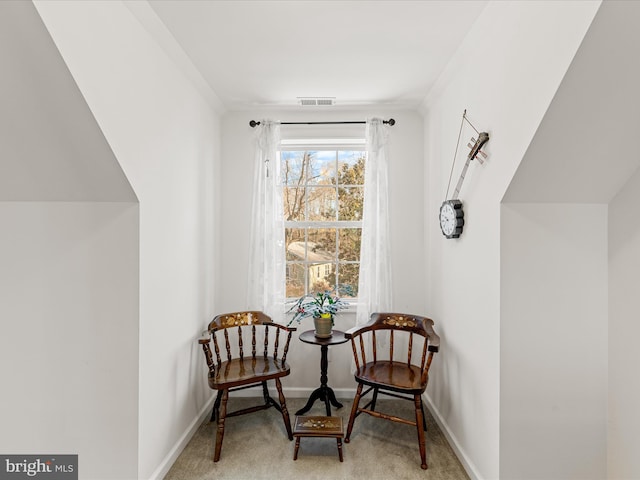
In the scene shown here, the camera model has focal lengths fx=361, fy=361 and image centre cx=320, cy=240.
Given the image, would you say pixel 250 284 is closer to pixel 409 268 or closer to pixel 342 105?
pixel 409 268

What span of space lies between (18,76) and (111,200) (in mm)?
632

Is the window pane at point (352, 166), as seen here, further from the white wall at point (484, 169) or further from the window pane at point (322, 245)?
the white wall at point (484, 169)

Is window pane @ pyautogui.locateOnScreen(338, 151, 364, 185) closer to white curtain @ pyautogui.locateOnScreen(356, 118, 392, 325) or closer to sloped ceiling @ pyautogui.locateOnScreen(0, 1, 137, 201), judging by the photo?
white curtain @ pyautogui.locateOnScreen(356, 118, 392, 325)

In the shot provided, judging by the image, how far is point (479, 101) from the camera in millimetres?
2039

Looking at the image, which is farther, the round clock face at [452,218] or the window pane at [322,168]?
the window pane at [322,168]

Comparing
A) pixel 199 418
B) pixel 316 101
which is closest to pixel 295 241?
pixel 316 101

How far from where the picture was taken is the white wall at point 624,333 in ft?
5.53

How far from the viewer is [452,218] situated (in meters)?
2.32

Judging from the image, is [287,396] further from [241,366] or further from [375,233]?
[375,233]

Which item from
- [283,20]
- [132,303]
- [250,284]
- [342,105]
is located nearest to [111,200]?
[132,303]

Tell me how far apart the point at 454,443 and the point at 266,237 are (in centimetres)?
204

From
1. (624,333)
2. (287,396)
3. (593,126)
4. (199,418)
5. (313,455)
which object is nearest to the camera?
(593,126)

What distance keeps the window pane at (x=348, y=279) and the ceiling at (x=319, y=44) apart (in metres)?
1.48

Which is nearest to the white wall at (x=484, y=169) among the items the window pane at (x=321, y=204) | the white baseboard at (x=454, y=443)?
the white baseboard at (x=454, y=443)
